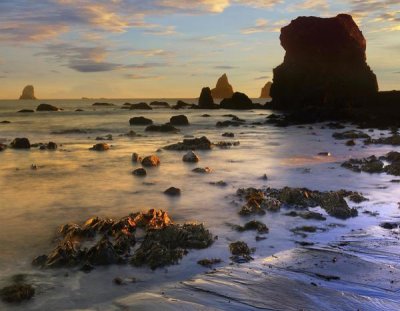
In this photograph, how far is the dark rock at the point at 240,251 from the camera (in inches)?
294

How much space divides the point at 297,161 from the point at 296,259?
43.5ft

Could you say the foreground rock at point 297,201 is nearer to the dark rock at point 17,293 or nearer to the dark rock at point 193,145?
the dark rock at point 17,293

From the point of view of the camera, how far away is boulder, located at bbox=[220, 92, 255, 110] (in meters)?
99.4

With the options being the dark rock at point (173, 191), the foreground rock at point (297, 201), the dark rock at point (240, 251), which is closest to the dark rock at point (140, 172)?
the dark rock at point (173, 191)

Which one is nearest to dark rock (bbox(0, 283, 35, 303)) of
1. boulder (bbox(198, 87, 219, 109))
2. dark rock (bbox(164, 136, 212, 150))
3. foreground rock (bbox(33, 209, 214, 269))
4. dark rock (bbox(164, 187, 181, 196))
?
foreground rock (bbox(33, 209, 214, 269))

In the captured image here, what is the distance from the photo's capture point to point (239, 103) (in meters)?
101

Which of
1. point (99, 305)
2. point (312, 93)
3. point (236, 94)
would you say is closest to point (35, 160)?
point (99, 305)

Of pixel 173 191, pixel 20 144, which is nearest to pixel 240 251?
pixel 173 191

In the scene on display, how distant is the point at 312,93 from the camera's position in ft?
249

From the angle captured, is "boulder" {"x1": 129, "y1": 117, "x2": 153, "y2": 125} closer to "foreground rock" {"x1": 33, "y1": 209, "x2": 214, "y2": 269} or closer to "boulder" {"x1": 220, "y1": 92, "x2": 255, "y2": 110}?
"foreground rock" {"x1": 33, "y1": 209, "x2": 214, "y2": 269}

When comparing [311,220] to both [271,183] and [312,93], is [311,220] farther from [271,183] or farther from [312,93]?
[312,93]

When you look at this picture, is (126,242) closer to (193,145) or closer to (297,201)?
(297,201)

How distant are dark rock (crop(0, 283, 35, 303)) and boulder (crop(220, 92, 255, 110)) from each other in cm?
9342

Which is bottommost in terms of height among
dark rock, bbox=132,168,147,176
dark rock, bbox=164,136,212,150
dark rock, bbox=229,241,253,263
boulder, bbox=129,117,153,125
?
dark rock, bbox=229,241,253,263
